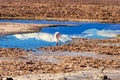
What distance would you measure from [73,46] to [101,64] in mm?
6151

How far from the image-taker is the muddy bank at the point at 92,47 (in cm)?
2555

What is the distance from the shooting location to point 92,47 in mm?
26922

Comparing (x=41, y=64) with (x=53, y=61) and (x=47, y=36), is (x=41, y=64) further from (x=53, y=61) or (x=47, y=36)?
(x=47, y=36)

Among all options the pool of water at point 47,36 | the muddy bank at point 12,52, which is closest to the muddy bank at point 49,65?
the muddy bank at point 12,52

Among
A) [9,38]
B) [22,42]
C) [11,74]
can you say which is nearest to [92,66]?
[11,74]

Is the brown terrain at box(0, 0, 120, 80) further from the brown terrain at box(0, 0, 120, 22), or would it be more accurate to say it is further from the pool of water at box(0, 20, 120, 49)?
the brown terrain at box(0, 0, 120, 22)

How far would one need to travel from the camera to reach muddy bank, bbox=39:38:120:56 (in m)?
25.5

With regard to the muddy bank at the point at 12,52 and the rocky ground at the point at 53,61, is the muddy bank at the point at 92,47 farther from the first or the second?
the muddy bank at the point at 12,52

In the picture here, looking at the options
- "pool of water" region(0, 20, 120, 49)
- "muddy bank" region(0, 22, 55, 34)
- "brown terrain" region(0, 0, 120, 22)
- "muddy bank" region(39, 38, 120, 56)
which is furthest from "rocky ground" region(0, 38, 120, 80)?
"brown terrain" region(0, 0, 120, 22)

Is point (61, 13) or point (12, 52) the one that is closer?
point (12, 52)

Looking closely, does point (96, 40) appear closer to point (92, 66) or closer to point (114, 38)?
point (114, 38)

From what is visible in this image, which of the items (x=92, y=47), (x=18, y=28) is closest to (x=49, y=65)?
(x=92, y=47)

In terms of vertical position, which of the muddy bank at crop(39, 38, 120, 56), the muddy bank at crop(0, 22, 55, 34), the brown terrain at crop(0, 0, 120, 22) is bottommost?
the brown terrain at crop(0, 0, 120, 22)

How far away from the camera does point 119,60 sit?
22562 millimetres
